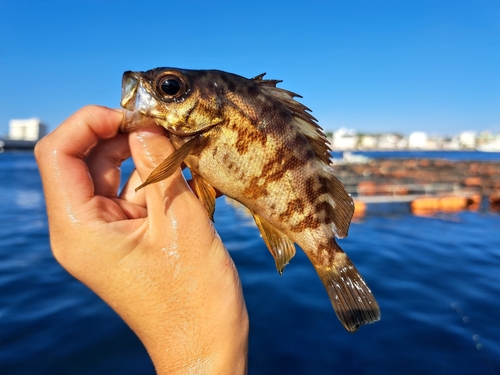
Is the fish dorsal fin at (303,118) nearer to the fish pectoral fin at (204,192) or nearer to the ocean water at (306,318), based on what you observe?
the fish pectoral fin at (204,192)

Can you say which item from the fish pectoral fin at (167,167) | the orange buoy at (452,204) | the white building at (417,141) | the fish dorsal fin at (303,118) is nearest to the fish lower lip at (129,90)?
the fish pectoral fin at (167,167)

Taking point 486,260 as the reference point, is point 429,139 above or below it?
above

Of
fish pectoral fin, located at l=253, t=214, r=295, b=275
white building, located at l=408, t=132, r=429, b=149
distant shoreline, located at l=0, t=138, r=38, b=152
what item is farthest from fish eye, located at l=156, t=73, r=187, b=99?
white building, located at l=408, t=132, r=429, b=149

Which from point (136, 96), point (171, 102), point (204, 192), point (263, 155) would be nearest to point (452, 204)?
point (263, 155)

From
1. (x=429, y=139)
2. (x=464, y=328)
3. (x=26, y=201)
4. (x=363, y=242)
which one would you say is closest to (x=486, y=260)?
(x=363, y=242)

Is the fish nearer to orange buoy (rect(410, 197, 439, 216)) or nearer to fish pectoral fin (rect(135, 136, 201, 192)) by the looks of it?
fish pectoral fin (rect(135, 136, 201, 192))

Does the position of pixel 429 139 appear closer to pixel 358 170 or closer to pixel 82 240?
pixel 358 170
